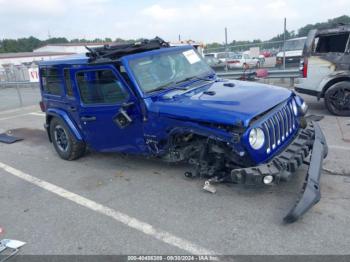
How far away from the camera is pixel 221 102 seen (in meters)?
4.16

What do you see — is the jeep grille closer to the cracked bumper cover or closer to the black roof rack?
the cracked bumper cover

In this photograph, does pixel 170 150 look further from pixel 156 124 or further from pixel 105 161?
pixel 105 161

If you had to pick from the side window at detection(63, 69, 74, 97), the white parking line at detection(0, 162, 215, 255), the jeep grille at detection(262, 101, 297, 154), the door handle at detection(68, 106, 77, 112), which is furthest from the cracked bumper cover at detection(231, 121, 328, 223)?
the side window at detection(63, 69, 74, 97)

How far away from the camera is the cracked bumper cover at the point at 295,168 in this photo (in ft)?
11.1

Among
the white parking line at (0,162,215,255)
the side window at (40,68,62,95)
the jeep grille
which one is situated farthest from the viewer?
the side window at (40,68,62,95)

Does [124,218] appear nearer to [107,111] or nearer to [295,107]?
[107,111]

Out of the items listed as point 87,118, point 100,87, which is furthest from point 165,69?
point 87,118

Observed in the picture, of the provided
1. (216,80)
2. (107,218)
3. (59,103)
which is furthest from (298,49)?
(107,218)

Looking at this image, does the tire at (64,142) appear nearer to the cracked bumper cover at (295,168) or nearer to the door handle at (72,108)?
the door handle at (72,108)

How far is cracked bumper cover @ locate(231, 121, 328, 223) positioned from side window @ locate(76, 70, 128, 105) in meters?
2.09

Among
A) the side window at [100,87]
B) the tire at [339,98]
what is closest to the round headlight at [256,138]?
the side window at [100,87]

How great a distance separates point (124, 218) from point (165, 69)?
2.26 m

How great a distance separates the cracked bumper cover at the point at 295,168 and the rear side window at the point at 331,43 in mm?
4141

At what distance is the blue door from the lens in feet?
15.7
